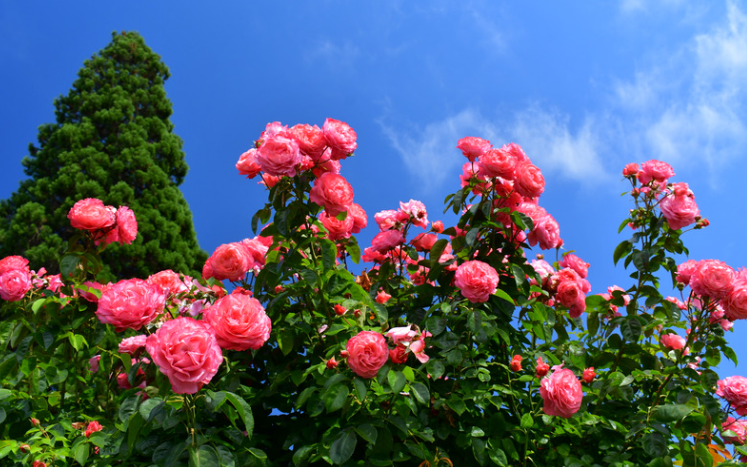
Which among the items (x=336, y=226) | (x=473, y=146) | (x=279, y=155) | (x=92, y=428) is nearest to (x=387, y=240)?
(x=336, y=226)

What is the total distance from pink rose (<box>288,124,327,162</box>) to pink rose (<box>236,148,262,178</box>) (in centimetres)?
23

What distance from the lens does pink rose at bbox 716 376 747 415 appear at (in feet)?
8.91

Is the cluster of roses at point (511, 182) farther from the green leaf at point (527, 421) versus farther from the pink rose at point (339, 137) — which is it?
the green leaf at point (527, 421)

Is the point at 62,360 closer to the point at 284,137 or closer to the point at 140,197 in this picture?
the point at 284,137

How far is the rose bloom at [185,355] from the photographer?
65.5 inches

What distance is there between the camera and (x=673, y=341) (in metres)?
3.00

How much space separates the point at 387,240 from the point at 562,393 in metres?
1.13

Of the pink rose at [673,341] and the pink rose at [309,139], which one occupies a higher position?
the pink rose at [309,139]

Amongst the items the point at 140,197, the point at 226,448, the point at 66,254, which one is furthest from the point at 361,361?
the point at 140,197

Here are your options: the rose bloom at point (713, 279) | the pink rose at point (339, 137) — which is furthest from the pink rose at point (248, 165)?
the rose bloom at point (713, 279)

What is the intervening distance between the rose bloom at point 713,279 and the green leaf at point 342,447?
1.65 metres

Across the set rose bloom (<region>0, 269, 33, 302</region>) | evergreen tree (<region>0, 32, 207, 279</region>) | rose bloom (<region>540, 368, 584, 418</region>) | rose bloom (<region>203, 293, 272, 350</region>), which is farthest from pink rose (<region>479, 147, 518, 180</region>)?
evergreen tree (<region>0, 32, 207, 279</region>)

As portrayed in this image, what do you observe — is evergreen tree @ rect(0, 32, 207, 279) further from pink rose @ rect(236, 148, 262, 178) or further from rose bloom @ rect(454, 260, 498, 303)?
rose bloom @ rect(454, 260, 498, 303)

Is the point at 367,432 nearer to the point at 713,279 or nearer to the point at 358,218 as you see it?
the point at 358,218
